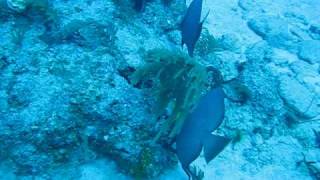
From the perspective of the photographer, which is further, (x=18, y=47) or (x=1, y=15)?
(x=1, y=15)

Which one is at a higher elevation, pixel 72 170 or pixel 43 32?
pixel 43 32

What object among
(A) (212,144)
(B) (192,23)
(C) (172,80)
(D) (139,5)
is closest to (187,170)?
(A) (212,144)

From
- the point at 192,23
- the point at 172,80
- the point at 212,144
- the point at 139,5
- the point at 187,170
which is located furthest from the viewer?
the point at 139,5

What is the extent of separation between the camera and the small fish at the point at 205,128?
8.11 ft

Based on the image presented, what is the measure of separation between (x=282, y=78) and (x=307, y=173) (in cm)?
116

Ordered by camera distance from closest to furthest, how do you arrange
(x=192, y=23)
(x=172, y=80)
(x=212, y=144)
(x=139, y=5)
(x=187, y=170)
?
(x=212, y=144) → (x=187, y=170) → (x=172, y=80) → (x=192, y=23) → (x=139, y=5)

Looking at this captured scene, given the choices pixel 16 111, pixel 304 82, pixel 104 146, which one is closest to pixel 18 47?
pixel 16 111

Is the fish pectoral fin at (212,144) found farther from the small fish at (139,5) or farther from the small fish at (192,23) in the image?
the small fish at (139,5)

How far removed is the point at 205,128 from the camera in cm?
249

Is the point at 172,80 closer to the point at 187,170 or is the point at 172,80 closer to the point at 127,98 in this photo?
the point at 127,98

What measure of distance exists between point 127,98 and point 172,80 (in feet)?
1.24

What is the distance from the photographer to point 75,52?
294 centimetres

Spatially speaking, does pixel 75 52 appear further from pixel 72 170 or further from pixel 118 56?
pixel 72 170

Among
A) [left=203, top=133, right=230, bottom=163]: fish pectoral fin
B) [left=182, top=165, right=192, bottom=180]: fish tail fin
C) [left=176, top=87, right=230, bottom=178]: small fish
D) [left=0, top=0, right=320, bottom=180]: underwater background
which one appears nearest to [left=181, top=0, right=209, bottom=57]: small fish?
[left=0, top=0, right=320, bottom=180]: underwater background
